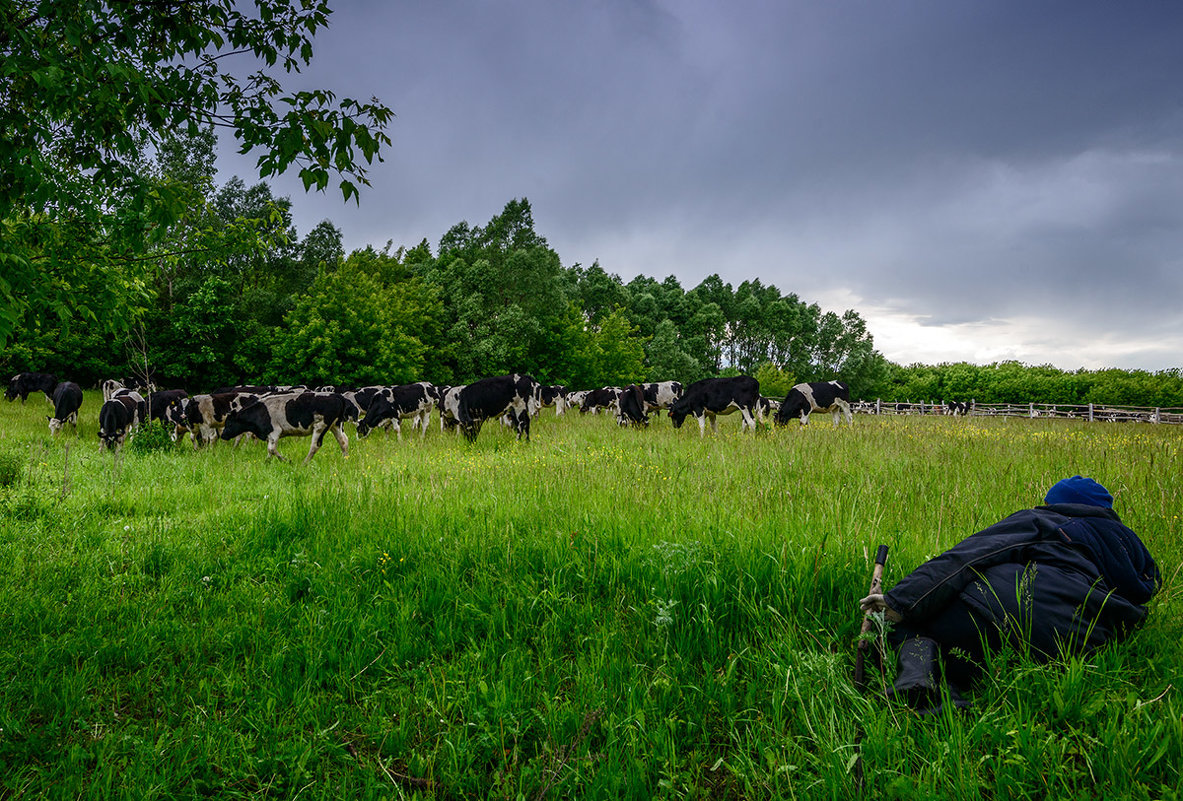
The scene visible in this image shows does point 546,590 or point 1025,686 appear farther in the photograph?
point 546,590

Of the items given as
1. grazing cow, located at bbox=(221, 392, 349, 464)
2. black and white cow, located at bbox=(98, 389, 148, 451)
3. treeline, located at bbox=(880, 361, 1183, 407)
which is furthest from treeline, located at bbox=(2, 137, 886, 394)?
treeline, located at bbox=(880, 361, 1183, 407)

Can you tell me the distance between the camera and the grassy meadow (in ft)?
6.89

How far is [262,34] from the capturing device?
11.6 feet

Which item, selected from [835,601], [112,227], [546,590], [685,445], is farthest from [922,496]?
[112,227]

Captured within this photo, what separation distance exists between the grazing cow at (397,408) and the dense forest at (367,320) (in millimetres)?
5722

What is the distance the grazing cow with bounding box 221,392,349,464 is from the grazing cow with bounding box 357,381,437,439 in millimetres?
3515

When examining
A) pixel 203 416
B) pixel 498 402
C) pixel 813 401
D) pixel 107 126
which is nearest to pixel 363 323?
pixel 203 416

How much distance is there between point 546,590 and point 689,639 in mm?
1068

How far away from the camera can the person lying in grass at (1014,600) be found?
2.42 m

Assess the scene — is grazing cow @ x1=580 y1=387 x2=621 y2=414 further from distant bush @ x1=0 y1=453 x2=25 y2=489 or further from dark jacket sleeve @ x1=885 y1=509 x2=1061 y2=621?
dark jacket sleeve @ x1=885 y1=509 x2=1061 y2=621

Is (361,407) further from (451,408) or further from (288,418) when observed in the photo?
(288,418)

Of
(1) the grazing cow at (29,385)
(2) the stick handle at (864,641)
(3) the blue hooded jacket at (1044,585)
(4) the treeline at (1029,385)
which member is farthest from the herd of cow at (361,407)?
(4) the treeline at (1029,385)

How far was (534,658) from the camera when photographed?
119 inches

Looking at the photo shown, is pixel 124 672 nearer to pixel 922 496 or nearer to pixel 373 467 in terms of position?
pixel 373 467
